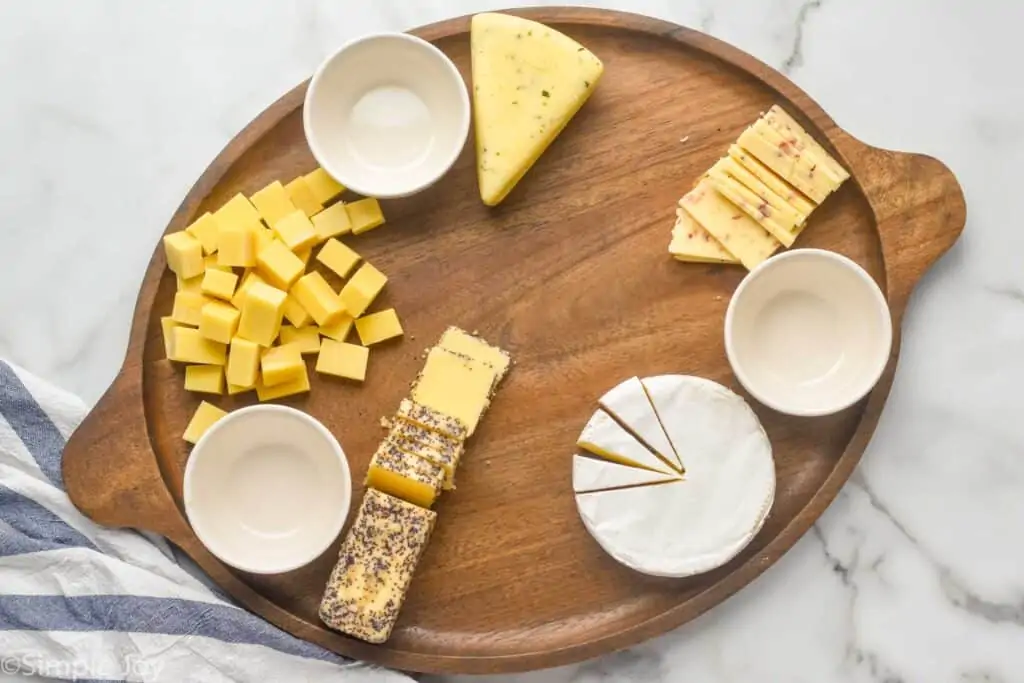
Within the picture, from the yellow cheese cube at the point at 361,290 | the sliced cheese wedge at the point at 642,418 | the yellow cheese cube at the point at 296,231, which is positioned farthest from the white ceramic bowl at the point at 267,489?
the sliced cheese wedge at the point at 642,418

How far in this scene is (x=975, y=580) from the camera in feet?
8.19

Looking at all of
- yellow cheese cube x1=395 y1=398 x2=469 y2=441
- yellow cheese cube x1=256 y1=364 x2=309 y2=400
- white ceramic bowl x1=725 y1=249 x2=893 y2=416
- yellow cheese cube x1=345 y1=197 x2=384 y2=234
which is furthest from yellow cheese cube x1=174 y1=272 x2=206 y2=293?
white ceramic bowl x1=725 y1=249 x2=893 y2=416

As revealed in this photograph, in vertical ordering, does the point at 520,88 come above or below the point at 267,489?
above

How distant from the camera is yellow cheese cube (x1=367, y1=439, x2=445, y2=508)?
2.32 m

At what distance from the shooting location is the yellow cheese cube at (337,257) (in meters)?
2.42

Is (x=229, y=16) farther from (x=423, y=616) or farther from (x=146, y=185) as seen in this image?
(x=423, y=616)

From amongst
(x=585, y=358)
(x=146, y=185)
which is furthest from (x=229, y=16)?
(x=585, y=358)

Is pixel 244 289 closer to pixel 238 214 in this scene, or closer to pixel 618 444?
pixel 238 214

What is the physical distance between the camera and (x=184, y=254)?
2395mm

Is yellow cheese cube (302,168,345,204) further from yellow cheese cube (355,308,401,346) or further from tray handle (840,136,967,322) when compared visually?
tray handle (840,136,967,322)

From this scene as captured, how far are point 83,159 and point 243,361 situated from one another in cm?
69

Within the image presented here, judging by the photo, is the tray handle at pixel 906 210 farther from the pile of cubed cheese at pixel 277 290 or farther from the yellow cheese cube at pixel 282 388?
the yellow cheese cube at pixel 282 388

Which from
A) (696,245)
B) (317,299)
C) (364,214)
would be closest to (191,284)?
(317,299)

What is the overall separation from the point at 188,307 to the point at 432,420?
62 cm
